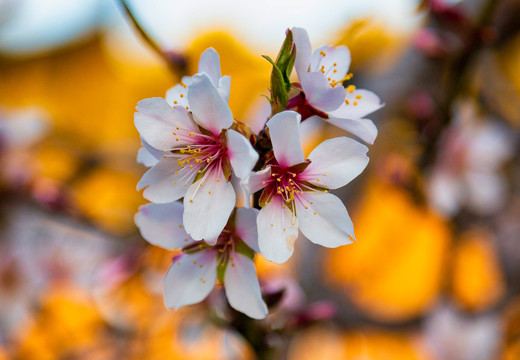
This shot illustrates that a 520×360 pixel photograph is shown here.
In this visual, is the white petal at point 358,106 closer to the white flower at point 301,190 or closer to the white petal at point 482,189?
the white flower at point 301,190

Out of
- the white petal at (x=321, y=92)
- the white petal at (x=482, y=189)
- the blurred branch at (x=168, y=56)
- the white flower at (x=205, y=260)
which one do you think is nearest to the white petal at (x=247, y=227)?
the white flower at (x=205, y=260)

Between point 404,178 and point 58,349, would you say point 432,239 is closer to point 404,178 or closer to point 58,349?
point 404,178

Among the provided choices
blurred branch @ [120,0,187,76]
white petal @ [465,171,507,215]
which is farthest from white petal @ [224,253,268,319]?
white petal @ [465,171,507,215]

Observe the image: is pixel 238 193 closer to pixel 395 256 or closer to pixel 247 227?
pixel 247 227

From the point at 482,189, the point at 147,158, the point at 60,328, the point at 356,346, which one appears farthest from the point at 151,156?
the point at 356,346

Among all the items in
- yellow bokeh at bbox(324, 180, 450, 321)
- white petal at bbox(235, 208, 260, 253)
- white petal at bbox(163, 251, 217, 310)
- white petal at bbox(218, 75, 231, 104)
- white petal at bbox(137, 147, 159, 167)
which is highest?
white petal at bbox(218, 75, 231, 104)

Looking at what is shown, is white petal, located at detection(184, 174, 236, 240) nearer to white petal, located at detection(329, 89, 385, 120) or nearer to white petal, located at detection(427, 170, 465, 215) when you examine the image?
white petal, located at detection(329, 89, 385, 120)
